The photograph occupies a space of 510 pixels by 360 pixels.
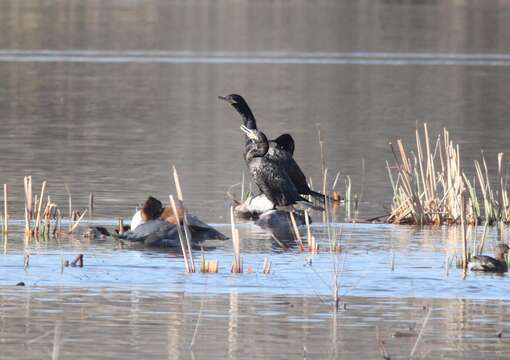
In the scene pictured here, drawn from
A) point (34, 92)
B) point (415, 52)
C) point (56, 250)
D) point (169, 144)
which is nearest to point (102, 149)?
point (169, 144)

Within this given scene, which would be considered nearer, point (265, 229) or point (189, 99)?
point (265, 229)

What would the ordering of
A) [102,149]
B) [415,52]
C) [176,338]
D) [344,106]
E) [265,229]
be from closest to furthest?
[176,338] < [265,229] < [102,149] < [344,106] < [415,52]

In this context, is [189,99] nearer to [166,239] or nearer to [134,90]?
[134,90]

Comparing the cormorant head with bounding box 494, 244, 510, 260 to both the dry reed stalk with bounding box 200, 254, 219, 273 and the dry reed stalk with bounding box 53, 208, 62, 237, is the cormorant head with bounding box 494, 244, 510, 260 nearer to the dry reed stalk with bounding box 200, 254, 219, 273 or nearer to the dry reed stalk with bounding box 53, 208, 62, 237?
the dry reed stalk with bounding box 200, 254, 219, 273

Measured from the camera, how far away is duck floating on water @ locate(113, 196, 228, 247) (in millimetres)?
14117

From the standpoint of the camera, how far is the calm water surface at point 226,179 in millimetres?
10172

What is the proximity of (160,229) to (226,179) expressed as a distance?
19.2ft

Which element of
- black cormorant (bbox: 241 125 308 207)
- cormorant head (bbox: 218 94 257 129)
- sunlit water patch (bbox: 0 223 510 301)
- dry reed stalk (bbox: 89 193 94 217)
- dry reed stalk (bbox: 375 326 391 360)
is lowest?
dry reed stalk (bbox: 375 326 391 360)

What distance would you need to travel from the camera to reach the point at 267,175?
16312mm

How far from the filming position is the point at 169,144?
25406mm

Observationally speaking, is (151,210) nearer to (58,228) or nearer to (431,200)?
(58,228)

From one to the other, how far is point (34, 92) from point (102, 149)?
560 inches

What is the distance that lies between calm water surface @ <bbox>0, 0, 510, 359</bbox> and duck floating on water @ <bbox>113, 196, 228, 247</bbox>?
0.28 m

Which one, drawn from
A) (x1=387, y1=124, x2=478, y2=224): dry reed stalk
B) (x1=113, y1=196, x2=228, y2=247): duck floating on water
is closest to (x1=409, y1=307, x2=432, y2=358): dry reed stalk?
(x1=113, y1=196, x2=228, y2=247): duck floating on water
